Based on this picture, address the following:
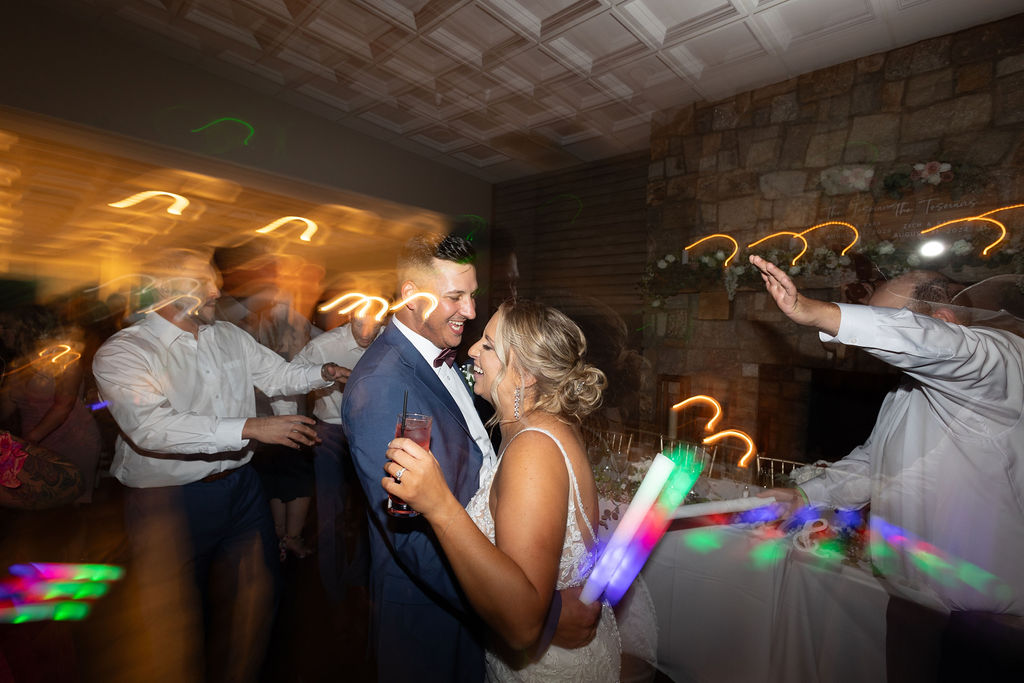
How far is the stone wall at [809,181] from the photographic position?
11.3 feet

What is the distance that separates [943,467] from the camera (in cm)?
175

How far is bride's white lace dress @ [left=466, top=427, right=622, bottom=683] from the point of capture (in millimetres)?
1465

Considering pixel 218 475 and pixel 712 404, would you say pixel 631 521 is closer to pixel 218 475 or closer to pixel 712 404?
pixel 218 475

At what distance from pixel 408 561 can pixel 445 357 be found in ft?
2.70

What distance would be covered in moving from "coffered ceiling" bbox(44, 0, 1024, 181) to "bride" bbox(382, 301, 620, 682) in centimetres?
294

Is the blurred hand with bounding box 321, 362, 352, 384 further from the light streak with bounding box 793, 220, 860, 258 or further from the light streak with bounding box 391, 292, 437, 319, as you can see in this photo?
the light streak with bounding box 793, 220, 860, 258

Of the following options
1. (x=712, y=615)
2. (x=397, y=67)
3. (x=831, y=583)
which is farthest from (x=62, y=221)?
(x=831, y=583)

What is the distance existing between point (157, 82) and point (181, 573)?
13.0ft

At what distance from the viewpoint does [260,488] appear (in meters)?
2.44

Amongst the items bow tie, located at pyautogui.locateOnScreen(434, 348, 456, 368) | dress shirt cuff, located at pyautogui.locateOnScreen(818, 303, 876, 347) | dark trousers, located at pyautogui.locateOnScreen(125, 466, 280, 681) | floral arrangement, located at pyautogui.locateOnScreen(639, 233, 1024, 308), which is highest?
floral arrangement, located at pyautogui.locateOnScreen(639, 233, 1024, 308)

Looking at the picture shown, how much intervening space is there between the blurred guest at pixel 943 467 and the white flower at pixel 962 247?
2108 mm

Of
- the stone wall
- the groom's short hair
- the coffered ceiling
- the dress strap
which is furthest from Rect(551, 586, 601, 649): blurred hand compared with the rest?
the coffered ceiling

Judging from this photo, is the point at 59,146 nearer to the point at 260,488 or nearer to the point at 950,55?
the point at 260,488

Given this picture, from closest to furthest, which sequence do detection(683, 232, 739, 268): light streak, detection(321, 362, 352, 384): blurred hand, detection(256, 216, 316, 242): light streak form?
detection(321, 362, 352, 384): blurred hand, detection(683, 232, 739, 268): light streak, detection(256, 216, 316, 242): light streak
